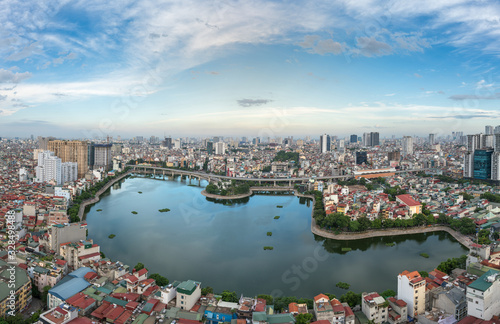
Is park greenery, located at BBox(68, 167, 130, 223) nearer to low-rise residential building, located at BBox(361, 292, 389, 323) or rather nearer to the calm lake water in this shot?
the calm lake water

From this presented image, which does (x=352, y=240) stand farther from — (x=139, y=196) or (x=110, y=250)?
(x=139, y=196)

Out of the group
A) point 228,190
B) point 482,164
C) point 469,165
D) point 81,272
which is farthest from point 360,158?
point 81,272

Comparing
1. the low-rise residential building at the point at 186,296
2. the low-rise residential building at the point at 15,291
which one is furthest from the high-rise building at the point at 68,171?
the low-rise residential building at the point at 186,296

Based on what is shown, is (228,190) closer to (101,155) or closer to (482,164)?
(101,155)

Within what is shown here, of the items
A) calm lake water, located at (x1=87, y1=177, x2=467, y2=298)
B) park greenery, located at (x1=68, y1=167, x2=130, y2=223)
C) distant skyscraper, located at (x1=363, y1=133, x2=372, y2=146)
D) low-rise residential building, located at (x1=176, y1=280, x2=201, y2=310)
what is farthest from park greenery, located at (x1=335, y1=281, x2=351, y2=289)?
distant skyscraper, located at (x1=363, y1=133, x2=372, y2=146)

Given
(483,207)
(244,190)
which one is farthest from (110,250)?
(483,207)

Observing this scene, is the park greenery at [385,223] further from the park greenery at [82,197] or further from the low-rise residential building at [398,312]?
the park greenery at [82,197]
